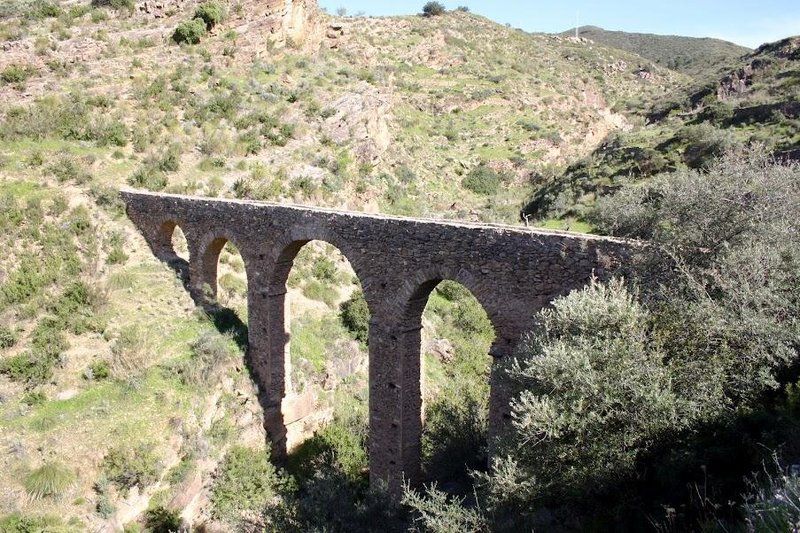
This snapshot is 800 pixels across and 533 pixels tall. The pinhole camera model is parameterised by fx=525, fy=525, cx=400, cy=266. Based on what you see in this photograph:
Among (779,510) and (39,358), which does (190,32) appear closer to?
(39,358)

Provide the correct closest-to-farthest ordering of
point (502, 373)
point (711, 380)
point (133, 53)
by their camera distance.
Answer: point (711, 380) → point (502, 373) → point (133, 53)

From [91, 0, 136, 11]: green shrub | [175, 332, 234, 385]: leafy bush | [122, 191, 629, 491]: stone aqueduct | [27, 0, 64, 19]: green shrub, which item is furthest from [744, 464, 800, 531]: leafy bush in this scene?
[27, 0, 64, 19]: green shrub

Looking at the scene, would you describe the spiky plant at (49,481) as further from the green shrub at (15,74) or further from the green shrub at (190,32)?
the green shrub at (190,32)

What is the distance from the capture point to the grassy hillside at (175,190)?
12.9m

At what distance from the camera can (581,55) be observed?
221 ft

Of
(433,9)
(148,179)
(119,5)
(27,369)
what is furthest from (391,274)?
(433,9)

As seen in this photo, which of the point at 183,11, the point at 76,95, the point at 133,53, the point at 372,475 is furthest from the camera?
the point at 183,11

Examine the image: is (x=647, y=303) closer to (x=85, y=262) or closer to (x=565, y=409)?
(x=565, y=409)

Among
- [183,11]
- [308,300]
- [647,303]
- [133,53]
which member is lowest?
[308,300]

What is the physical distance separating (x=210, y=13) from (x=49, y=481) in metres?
29.4

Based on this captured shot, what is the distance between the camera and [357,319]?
19.4 meters

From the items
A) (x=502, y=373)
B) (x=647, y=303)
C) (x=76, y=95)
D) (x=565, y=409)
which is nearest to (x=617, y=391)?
(x=565, y=409)

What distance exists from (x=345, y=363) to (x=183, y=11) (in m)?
28.1

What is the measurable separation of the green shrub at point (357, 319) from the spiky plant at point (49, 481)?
984 centimetres
